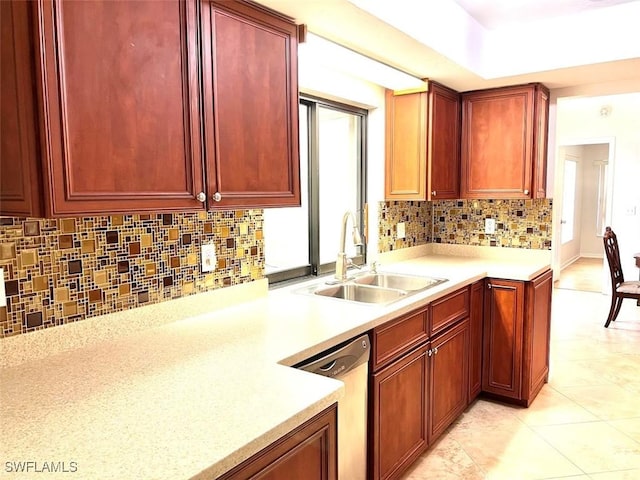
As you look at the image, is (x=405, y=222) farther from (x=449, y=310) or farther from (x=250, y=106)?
(x=250, y=106)

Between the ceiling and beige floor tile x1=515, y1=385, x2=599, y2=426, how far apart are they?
207 cm

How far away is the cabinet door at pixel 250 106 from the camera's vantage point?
1595 millimetres

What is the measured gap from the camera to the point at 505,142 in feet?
10.7

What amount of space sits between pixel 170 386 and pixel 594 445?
2383mm

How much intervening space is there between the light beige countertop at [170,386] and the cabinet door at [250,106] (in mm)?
495

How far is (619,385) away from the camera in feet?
11.0

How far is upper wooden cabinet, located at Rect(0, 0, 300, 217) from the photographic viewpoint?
116 centimetres

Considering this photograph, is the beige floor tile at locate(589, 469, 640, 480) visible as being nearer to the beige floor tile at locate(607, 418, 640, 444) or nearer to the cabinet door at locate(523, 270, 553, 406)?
the beige floor tile at locate(607, 418, 640, 444)

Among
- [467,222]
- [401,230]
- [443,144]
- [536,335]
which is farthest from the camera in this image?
[467,222]

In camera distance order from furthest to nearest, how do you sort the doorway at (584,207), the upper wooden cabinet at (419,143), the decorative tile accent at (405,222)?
1. the doorway at (584,207)
2. the decorative tile accent at (405,222)
3. the upper wooden cabinet at (419,143)

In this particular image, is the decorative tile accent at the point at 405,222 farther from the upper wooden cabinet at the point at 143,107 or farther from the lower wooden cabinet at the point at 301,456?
the lower wooden cabinet at the point at 301,456

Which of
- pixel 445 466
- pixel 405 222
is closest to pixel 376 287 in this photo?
pixel 445 466

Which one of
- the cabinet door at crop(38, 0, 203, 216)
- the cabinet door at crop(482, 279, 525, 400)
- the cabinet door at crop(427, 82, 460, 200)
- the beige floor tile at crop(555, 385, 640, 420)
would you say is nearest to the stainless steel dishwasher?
the cabinet door at crop(38, 0, 203, 216)

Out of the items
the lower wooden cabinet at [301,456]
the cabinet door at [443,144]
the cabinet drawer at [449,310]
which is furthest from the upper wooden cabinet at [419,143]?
the lower wooden cabinet at [301,456]
